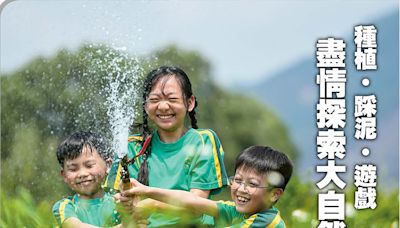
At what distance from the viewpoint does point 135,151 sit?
3.65 metres

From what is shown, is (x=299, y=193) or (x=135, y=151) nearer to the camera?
(x=135, y=151)

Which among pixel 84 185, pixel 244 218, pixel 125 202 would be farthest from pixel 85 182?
pixel 244 218

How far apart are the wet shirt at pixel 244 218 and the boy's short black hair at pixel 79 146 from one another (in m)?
0.53

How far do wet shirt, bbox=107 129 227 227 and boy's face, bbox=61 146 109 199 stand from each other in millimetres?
81

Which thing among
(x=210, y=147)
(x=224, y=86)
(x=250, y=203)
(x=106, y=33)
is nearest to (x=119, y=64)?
(x=106, y=33)

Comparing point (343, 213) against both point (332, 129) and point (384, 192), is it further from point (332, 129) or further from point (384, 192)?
point (384, 192)

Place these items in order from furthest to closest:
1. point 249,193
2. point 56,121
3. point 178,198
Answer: point 56,121 < point 178,198 < point 249,193

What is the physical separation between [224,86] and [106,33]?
11203 millimetres

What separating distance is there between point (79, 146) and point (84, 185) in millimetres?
141

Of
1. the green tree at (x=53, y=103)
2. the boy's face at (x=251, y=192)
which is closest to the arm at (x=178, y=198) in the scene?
the boy's face at (x=251, y=192)

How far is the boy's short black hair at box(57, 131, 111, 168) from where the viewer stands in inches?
145

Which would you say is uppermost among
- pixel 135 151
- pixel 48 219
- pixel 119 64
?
pixel 119 64

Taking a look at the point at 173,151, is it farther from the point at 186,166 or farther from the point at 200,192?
the point at 200,192

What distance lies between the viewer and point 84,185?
3.66 m
